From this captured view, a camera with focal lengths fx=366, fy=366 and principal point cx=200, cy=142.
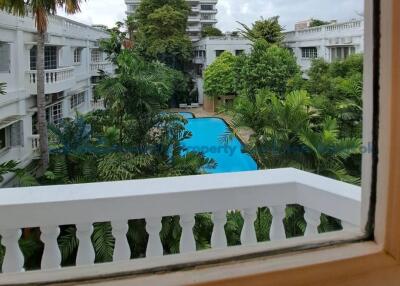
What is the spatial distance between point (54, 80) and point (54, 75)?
0.13 ft

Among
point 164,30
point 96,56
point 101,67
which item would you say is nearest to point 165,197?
point 164,30

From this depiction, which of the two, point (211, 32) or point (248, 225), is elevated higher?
point (211, 32)

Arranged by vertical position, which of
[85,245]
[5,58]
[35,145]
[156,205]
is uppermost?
[5,58]

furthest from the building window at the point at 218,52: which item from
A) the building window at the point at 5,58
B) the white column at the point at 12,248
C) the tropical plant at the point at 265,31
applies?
the white column at the point at 12,248

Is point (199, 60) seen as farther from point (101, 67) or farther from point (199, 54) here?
point (101, 67)

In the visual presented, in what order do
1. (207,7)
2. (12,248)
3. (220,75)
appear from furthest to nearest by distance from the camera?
(220,75), (207,7), (12,248)

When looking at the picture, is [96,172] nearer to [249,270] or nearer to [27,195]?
[27,195]

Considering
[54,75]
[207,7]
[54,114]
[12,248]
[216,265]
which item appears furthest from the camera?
[54,114]

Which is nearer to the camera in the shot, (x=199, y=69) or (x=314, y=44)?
(x=314, y=44)

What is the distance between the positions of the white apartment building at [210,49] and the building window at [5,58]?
2.34 feet

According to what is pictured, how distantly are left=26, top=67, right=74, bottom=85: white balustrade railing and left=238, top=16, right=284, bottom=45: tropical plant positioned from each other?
76 centimetres

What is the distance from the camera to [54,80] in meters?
1.51

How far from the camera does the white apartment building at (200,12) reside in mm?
1309

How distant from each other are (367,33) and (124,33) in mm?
1245
